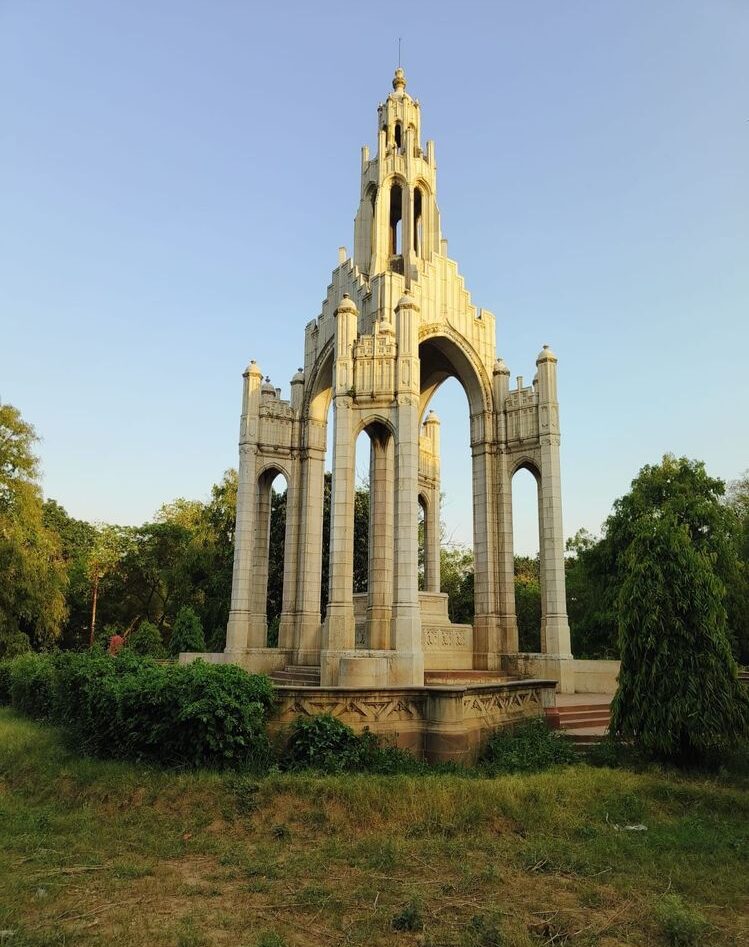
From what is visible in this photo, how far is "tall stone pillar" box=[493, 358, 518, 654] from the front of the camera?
63.6ft

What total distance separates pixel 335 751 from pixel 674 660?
5.79 metres

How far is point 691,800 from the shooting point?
31.9 feet

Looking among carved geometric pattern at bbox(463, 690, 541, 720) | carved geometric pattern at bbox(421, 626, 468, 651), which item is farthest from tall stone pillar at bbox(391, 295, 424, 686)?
carved geometric pattern at bbox(463, 690, 541, 720)

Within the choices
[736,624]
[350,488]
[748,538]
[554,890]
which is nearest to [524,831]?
[554,890]

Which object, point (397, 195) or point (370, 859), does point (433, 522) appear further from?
point (370, 859)

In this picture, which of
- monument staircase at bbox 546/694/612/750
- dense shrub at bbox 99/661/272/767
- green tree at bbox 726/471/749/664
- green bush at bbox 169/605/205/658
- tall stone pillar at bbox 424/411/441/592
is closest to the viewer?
dense shrub at bbox 99/661/272/767

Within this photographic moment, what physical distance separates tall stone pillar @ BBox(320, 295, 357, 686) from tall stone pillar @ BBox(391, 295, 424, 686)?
4.03ft

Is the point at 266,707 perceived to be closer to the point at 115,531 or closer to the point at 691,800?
the point at 691,800

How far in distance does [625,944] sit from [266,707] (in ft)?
22.1

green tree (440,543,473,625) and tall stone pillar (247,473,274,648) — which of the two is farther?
green tree (440,543,473,625)

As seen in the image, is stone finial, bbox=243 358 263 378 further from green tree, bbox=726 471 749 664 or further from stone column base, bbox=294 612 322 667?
green tree, bbox=726 471 749 664

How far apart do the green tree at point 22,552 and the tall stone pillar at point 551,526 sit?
2230 cm

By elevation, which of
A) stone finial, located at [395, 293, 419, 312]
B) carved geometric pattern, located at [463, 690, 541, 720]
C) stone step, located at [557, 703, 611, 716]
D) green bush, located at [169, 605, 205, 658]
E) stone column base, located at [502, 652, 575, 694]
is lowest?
stone step, located at [557, 703, 611, 716]

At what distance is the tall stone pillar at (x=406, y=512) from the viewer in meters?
15.3
